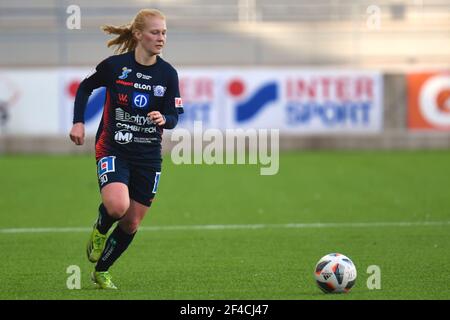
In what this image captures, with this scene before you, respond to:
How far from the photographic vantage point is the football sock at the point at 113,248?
8227mm

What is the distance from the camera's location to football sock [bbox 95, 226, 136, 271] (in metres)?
8.23

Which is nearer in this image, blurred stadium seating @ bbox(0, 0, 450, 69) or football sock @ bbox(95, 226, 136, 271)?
football sock @ bbox(95, 226, 136, 271)

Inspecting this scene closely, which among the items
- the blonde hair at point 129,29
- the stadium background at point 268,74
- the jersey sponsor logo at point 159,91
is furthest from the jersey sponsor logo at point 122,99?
the stadium background at point 268,74

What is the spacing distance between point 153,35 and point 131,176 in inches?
43.1

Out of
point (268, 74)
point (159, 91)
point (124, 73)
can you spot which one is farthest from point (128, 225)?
point (268, 74)

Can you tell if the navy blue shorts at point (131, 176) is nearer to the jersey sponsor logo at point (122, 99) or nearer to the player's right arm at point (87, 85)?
the player's right arm at point (87, 85)

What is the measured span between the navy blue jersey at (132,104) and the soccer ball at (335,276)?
156 centimetres

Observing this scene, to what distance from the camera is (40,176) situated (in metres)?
19.2

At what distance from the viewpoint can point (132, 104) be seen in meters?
8.09

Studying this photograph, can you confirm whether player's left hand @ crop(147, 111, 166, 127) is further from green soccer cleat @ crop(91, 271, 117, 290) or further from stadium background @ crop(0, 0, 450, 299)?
stadium background @ crop(0, 0, 450, 299)

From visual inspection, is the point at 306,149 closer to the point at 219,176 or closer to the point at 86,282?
the point at 219,176

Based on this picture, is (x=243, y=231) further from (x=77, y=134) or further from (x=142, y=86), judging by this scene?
(x=77, y=134)

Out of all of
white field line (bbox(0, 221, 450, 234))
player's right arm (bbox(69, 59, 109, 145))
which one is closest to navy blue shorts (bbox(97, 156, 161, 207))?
player's right arm (bbox(69, 59, 109, 145))

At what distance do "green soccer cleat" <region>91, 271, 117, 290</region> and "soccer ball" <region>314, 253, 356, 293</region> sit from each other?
5.22ft
